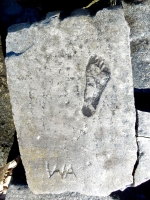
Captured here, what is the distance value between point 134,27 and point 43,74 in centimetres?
51

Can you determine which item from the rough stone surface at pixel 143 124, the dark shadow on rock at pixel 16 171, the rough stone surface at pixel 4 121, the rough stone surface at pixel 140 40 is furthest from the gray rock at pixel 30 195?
the rough stone surface at pixel 140 40

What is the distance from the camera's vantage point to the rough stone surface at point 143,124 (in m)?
1.71

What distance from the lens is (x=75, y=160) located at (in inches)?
68.8

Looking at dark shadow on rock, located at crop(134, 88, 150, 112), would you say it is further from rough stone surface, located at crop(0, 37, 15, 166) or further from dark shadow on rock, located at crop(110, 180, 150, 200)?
rough stone surface, located at crop(0, 37, 15, 166)

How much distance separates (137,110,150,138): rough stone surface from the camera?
5.62 feet

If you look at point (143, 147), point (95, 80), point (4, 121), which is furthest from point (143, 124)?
point (4, 121)

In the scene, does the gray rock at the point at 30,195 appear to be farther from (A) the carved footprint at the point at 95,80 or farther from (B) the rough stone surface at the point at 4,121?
(A) the carved footprint at the point at 95,80

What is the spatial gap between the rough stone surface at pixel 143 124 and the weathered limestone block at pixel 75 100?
7 cm

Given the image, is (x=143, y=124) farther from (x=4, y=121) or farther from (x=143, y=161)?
(x=4, y=121)

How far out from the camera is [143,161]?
1763mm

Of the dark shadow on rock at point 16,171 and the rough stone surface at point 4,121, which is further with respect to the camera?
the dark shadow on rock at point 16,171

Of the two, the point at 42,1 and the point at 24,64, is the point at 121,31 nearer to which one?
the point at 24,64

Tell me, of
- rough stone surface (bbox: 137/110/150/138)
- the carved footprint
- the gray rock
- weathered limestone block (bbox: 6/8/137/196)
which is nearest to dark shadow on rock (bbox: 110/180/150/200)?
the gray rock

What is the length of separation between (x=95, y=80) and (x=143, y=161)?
51 centimetres
